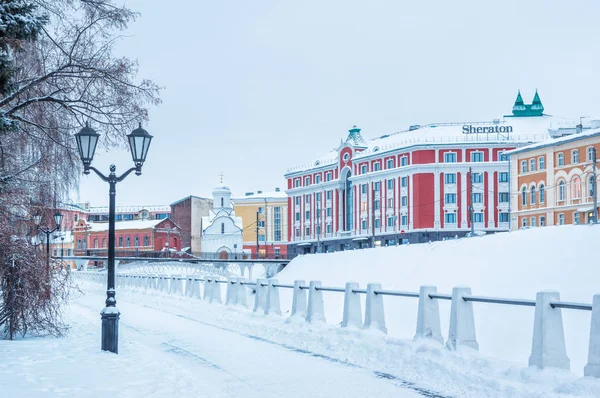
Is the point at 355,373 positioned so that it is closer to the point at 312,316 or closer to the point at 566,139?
the point at 312,316

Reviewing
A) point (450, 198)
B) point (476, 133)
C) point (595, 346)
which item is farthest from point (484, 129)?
point (595, 346)

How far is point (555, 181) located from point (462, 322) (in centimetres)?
6897

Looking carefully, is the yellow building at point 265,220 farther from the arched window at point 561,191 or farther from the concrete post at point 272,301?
the concrete post at point 272,301

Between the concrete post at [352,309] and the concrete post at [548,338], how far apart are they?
5.99m

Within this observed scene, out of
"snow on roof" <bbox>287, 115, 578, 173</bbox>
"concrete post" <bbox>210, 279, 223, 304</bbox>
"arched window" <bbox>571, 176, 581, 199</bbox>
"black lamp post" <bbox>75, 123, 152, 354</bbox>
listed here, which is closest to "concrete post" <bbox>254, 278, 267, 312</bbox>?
"concrete post" <bbox>210, 279, 223, 304</bbox>

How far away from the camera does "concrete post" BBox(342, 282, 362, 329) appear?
51.5 ft

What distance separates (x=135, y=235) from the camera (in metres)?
127

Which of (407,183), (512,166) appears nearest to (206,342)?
(512,166)

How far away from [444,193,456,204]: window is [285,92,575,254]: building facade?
0.19 ft

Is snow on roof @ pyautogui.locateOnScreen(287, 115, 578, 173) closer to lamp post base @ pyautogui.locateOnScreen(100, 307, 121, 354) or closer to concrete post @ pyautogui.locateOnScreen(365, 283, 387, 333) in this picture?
concrete post @ pyautogui.locateOnScreen(365, 283, 387, 333)

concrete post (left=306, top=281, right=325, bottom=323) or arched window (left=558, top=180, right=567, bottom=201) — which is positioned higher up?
arched window (left=558, top=180, right=567, bottom=201)

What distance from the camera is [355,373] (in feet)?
38.6

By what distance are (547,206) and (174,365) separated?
70.2m

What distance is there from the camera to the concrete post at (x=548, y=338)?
973 cm
